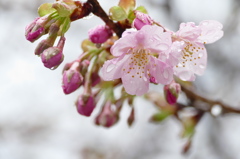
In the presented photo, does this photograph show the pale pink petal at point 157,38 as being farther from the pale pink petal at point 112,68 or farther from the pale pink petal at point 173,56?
the pale pink petal at point 112,68

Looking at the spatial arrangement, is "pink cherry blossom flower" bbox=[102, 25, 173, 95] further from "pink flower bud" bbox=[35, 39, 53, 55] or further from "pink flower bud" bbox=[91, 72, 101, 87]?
"pink flower bud" bbox=[91, 72, 101, 87]

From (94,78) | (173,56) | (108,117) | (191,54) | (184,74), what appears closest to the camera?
(173,56)

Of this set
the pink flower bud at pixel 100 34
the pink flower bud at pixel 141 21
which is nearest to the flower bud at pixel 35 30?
the pink flower bud at pixel 100 34

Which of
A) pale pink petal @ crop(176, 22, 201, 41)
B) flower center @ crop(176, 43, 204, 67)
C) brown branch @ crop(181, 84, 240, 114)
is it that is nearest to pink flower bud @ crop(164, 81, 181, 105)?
flower center @ crop(176, 43, 204, 67)

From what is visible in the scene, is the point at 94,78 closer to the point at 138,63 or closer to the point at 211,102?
the point at 138,63

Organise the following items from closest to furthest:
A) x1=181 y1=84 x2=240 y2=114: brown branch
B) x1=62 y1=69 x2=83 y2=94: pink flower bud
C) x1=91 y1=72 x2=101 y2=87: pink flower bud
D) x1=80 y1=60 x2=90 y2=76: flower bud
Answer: x1=62 y1=69 x2=83 y2=94: pink flower bud → x1=80 y1=60 x2=90 y2=76: flower bud → x1=91 y1=72 x2=101 y2=87: pink flower bud → x1=181 y1=84 x2=240 y2=114: brown branch

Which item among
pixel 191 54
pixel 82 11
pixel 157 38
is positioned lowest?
pixel 191 54

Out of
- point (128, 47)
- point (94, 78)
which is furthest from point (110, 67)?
point (94, 78)

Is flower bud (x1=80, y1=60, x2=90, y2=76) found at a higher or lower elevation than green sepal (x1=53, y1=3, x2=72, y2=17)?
lower
